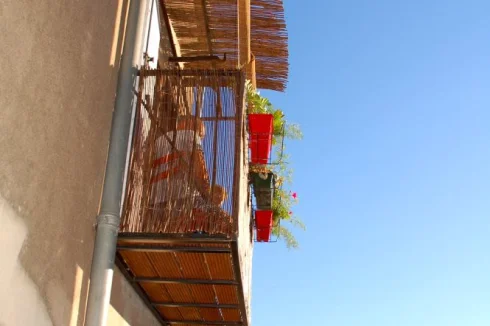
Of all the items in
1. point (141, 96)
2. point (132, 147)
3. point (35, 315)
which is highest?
point (141, 96)

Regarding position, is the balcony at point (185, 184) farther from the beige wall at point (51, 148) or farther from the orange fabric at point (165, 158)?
the beige wall at point (51, 148)

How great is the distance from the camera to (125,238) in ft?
15.3

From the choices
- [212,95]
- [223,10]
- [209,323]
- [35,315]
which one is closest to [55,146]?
[35,315]

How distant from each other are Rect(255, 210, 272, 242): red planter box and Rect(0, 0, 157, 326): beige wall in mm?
6062

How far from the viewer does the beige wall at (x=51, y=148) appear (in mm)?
3164

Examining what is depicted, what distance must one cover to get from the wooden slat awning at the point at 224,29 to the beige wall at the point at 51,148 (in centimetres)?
313

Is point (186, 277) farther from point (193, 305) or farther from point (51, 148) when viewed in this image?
point (51, 148)

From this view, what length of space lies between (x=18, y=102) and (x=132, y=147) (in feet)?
6.17

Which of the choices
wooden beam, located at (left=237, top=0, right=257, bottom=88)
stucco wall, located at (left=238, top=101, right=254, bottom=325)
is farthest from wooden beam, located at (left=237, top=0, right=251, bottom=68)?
stucco wall, located at (left=238, top=101, right=254, bottom=325)

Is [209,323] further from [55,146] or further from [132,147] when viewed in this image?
[55,146]

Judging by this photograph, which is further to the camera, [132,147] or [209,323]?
[209,323]

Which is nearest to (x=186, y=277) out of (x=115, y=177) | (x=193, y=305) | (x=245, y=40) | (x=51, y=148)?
(x=193, y=305)

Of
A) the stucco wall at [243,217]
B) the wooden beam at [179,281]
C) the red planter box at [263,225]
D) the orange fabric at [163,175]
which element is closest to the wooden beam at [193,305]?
the stucco wall at [243,217]

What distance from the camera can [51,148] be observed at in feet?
12.0
